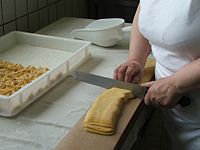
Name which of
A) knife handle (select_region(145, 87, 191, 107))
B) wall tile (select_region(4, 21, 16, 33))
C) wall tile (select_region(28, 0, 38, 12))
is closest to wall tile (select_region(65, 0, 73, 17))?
wall tile (select_region(28, 0, 38, 12))

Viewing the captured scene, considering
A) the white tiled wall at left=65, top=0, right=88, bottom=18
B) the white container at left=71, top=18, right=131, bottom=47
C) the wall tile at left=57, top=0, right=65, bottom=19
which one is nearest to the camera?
the white container at left=71, top=18, right=131, bottom=47

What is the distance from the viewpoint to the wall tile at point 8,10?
114cm

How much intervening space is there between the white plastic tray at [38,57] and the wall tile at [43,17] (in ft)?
0.76

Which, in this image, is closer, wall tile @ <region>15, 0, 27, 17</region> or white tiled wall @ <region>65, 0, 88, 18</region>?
wall tile @ <region>15, 0, 27, 17</region>

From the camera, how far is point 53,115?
2.45ft

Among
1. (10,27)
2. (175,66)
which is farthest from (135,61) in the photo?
(10,27)

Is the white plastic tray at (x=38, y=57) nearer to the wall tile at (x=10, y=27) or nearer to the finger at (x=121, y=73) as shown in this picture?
the wall tile at (x=10, y=27)

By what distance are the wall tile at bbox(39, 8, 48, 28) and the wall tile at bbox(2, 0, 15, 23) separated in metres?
0.18

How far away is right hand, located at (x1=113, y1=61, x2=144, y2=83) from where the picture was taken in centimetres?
85

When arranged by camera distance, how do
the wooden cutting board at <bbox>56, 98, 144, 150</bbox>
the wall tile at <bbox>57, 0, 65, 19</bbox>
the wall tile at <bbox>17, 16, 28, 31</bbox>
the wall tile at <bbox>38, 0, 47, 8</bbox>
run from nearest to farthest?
the wooden cutting board at <bbox>56, 98, 144, 150</bbox>, the wall tile at <bbox>17, 16, 28, 31</bbox>, the wall tile at <bbox>38, 0, 47, 8</bbox>, the wall tile at <bbox>57, 0, 65, 19</bbox>

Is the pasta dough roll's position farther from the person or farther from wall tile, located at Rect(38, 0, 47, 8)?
wall tile, located at Rect(38, 0, 47, 8)

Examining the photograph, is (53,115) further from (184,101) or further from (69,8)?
(69,8)

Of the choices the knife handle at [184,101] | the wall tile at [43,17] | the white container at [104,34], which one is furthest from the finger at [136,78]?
the wall tile at [43,17]

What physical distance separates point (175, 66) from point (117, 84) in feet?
0.42
